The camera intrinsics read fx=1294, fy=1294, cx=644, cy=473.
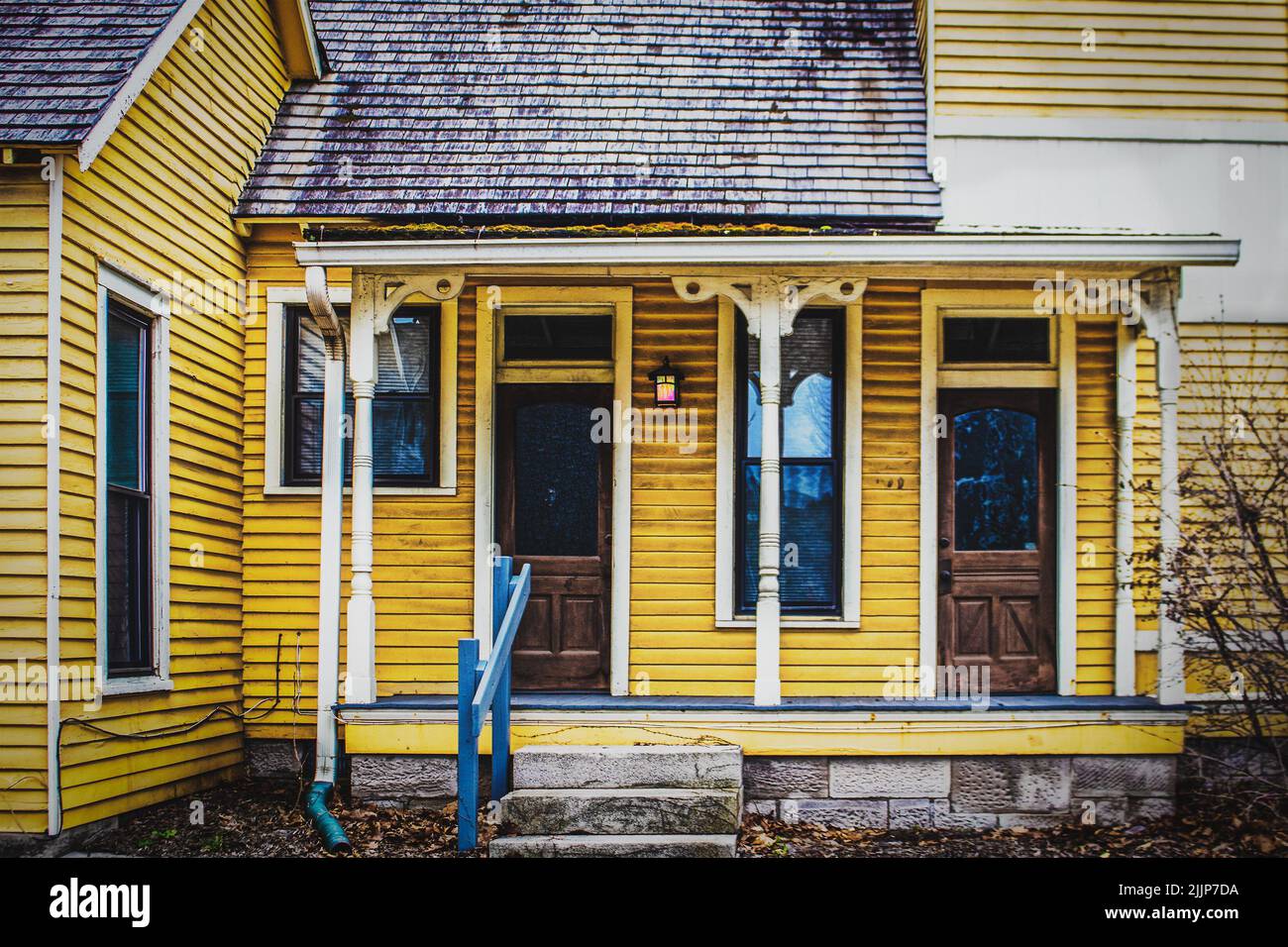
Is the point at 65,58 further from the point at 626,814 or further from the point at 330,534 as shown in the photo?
the point at 626,814

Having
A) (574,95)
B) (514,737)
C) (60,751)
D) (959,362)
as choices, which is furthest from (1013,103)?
(60,751)

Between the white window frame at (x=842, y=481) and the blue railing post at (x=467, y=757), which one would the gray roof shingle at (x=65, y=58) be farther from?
the white window frame at (x=842, y=481)

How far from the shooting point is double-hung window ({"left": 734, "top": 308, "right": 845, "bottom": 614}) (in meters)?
9.09

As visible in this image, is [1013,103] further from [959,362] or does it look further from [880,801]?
[880,801]

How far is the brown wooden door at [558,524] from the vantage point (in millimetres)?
9078

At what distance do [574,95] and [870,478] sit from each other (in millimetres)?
3543

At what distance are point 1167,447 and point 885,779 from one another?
280cm

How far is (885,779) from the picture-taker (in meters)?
7.93

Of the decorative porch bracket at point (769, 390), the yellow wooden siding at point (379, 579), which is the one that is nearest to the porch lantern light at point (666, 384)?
the decorative porch bracket at point (769, 390)

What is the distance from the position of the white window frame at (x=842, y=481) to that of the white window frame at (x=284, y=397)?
6.18ft

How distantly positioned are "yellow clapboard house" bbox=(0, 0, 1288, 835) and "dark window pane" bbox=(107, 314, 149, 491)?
0.16 m

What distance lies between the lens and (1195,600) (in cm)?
793

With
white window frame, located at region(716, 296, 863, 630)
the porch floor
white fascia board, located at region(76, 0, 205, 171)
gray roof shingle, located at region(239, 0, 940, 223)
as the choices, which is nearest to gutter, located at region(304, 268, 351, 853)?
the porch floor

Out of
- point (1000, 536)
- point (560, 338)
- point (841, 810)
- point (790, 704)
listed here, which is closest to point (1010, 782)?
point (841, 810)
